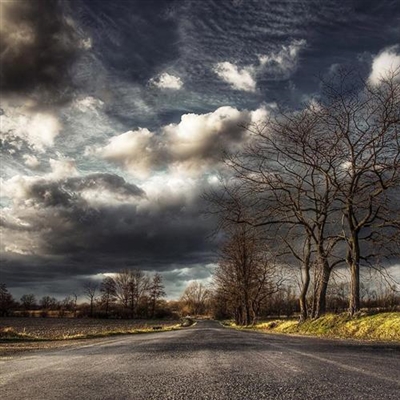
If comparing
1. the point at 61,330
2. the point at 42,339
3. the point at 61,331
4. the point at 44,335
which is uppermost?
the point at 42,339

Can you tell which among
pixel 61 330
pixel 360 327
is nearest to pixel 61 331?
pixel 61 330

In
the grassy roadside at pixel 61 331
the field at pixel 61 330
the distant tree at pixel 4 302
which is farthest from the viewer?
the distant tree at pixel 4 302

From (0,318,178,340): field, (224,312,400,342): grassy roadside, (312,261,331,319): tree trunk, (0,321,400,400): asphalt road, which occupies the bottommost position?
(0,318,178,340): field

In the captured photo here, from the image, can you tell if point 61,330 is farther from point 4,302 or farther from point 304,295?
point 4,302

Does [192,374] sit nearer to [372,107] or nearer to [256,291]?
[372,107]

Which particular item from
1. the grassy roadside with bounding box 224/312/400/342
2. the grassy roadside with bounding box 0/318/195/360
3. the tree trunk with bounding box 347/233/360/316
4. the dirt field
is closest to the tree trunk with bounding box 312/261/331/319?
the grassy roadside with bounding box 224/312/400/342

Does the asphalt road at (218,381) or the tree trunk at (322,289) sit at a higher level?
the tree trunk at (322,289)

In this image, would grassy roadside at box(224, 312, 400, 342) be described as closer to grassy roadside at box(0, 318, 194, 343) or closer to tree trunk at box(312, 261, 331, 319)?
tree trunk at box(312, 261, 331, 319)

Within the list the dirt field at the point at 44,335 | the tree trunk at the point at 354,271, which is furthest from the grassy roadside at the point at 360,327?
the dirt field at the point at 44,335

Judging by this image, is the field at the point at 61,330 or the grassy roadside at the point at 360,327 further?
the field at the point at 61,330

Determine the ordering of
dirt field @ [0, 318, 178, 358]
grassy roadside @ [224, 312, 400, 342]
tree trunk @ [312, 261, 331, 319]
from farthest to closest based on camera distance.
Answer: tree trunk @ [312, 261, 331, 319] → dirt field @ [0, 318, 178, 358] → grassy roadside @ [224, 312, 400, 342]

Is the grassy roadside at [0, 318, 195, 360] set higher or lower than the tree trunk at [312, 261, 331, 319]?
lower

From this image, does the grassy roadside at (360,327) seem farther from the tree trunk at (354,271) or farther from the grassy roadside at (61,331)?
the grassy roadside at (61,331)

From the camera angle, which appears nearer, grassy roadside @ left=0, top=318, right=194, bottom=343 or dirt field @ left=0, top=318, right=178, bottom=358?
dirt field @ left=0, top=318, right=178, bottom=358
